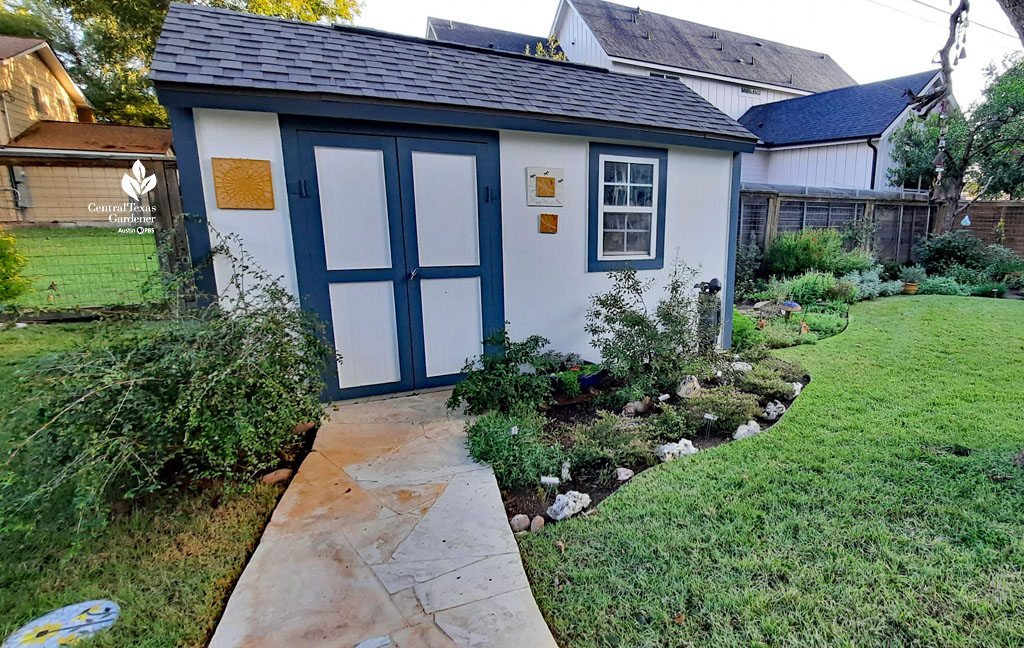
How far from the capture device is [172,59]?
3275 mm

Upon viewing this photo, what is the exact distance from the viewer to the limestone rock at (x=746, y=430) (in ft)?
10.9

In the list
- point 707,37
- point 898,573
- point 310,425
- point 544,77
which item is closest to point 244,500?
point 310,425

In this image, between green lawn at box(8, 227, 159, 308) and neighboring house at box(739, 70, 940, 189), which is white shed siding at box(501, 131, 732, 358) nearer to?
green lawn at box(8, 227, 159, 308)

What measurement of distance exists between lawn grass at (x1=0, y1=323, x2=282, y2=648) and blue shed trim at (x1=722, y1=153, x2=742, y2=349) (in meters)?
4.78

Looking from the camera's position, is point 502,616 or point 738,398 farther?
point 738,398

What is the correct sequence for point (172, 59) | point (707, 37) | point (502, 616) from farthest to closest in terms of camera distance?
point (707, 37), point (172, 59), point (502, 616)

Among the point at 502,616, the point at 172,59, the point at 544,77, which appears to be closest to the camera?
the point at 502,616

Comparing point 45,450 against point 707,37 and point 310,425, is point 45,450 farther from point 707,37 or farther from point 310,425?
point 707,37

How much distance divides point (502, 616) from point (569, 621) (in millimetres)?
248

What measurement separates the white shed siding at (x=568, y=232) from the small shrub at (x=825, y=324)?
2.17 m

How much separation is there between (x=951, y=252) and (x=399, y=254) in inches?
476

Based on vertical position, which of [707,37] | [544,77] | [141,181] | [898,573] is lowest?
[898,573]

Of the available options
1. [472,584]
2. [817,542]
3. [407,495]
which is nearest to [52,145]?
[407,495]

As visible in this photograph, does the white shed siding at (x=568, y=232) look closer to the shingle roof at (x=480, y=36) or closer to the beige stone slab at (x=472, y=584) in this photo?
the beige stone slab at (x=472, y=584)
